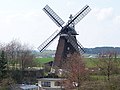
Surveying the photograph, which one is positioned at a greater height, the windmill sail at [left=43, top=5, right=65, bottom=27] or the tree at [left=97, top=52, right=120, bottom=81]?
the windmill sail at [left=43, top=5, right=65, bottom=27]

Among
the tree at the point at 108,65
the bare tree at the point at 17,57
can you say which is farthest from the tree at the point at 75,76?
the bare tree at the point at 17,57

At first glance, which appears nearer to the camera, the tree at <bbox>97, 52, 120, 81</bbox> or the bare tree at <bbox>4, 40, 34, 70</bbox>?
the tree at <bbox>97, 52, 120, 81</bbox>

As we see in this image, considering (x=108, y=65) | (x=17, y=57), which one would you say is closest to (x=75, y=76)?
(x=108, y=65)

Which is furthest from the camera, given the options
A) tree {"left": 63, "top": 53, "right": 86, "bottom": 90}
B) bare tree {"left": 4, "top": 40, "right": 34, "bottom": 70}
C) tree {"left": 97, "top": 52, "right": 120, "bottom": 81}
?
bare tree {"left": 4, "top": 40, "right": 34, "bottom": 70}

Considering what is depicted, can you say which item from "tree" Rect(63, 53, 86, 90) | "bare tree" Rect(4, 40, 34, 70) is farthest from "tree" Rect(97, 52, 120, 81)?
"bare tree" Rect(4, 40, 34, 70)

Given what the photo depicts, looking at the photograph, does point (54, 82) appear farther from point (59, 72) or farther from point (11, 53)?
point (11, 53)

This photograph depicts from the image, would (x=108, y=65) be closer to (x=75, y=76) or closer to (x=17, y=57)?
(x=75, y=76)

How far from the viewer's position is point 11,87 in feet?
123

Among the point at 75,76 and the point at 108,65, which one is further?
the point at 108,65

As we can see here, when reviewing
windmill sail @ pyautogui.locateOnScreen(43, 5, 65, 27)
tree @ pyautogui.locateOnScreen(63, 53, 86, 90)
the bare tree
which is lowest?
tree @ pyautogui.locateOnScreen(63, 53, 86, 90)

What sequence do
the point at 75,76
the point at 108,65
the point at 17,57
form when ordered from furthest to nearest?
1. the point at 17,57
2. the point at 108,65
3. the point at 75,76

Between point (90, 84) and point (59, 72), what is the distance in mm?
26713

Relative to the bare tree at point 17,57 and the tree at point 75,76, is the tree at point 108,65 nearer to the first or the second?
the tree at point 75,76

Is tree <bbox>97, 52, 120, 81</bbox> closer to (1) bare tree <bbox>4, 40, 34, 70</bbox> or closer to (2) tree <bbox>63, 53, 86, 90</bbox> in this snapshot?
(2) tree <bbox>63, 53, 86, 90</bbox>
